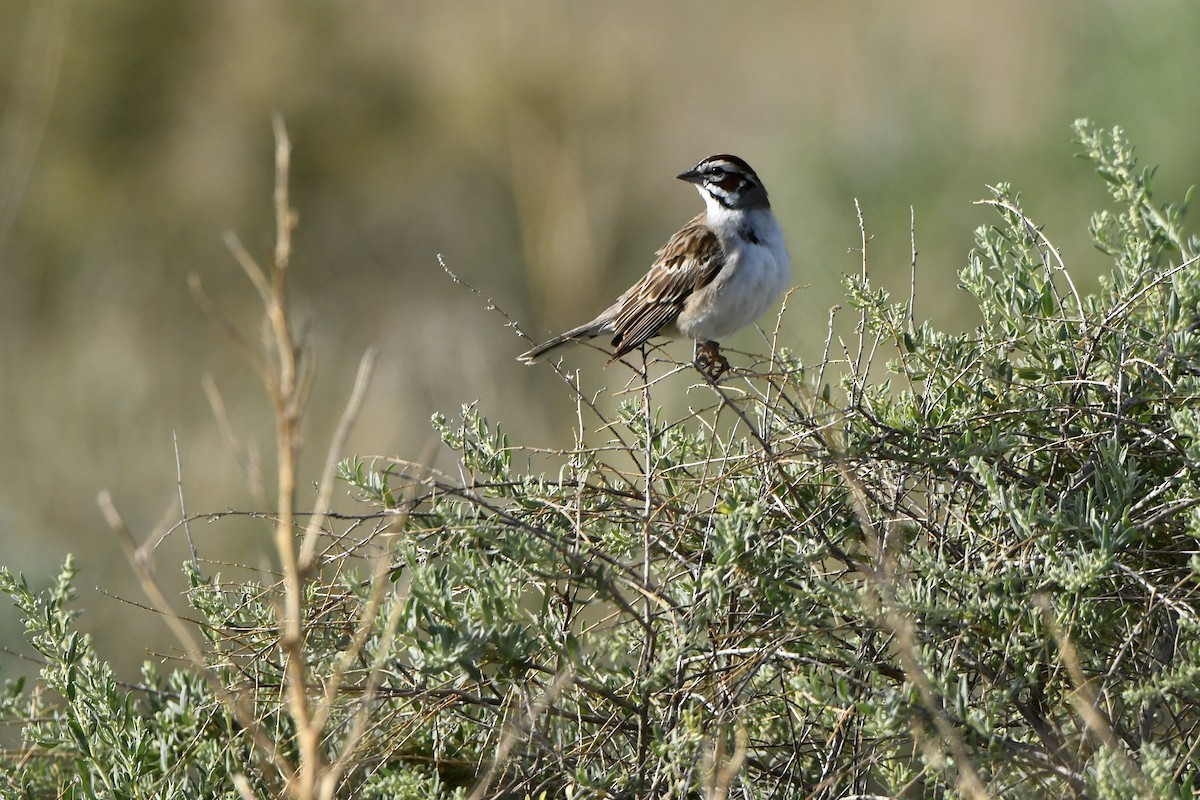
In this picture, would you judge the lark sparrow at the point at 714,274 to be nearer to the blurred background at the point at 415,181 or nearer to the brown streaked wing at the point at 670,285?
the brown streaked wing at the point at 670,285

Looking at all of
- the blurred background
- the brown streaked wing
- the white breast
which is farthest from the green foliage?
the blurred background

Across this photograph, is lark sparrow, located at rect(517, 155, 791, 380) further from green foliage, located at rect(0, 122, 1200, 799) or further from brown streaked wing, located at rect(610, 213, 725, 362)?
green foliage, located at rect(0, 122, 1200, 799)

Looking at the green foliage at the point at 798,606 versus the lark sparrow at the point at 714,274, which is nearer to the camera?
the green foliage at the point at 798,606

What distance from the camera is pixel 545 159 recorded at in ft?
44.2

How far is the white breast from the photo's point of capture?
217 inches

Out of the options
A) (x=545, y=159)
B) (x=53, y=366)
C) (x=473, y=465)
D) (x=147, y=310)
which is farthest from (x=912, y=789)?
(x=545, y=159)

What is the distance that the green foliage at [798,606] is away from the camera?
2832 millimetres

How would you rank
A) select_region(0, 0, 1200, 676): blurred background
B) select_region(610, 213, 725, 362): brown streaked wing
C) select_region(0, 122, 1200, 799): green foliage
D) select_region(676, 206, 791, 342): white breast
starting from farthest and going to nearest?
1. select_region(0, 0, 1200, 676): blurred background
2. select_region(610, 213, 725, 362): brown streaked wing
3. select_region(676, 206, 791, 342): white breast
4. select_region(0, 122, 1200, 799): green foliage

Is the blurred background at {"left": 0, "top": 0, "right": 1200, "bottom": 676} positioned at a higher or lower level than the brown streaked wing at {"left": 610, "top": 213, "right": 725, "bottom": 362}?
higher

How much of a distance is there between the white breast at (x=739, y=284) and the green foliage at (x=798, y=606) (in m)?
1.90

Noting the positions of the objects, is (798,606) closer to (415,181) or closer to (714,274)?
(714,274)

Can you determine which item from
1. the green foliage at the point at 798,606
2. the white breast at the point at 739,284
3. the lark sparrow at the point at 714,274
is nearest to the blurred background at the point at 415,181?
the lark sparrow at the point at 714,274

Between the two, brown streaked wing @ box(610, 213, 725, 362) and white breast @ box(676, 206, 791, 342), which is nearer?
white breast @ box(676, 206, 791, 342)

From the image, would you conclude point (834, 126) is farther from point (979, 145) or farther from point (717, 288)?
point (717, 288)
